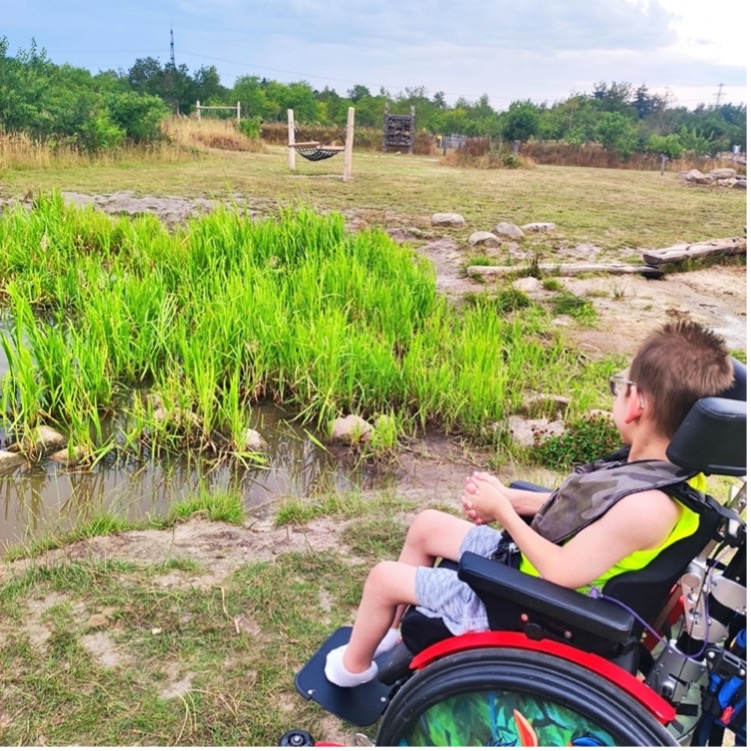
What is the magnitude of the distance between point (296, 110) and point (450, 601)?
34.0 m

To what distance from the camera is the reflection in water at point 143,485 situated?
2.97m

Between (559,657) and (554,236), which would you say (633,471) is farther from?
(554,236)

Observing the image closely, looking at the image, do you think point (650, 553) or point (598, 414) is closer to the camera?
point (650, 553)

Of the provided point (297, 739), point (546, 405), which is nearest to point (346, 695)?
point (297, 739)

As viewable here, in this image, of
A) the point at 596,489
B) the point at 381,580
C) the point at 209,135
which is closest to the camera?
the point at 596,489

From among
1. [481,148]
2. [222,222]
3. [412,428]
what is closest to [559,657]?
[412,428]

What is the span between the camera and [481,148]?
21531 millimetres

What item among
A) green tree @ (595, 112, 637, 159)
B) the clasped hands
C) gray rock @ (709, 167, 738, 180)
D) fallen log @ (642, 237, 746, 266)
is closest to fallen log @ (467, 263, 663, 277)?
fallen log @ (642, 237, 746, 266)

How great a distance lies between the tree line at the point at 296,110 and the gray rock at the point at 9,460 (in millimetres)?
11947

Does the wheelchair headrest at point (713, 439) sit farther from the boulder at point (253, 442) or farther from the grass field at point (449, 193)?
the grass field at point (449, 193)

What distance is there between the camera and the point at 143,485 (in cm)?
324

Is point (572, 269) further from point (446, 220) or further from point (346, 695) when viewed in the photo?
point (346, 695)

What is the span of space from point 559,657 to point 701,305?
5.64m

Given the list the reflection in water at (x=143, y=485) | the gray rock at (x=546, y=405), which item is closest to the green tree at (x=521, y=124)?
the gray rock at (x=546, y=405)
